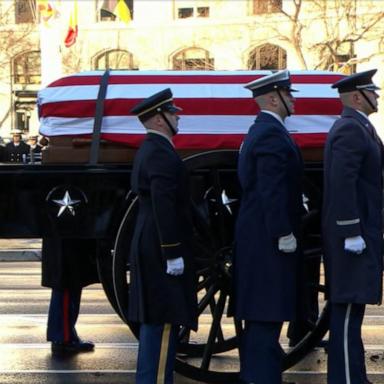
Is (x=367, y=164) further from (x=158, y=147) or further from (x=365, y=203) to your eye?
(x=158, y=147)

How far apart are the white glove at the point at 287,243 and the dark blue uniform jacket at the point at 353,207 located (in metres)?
0.26

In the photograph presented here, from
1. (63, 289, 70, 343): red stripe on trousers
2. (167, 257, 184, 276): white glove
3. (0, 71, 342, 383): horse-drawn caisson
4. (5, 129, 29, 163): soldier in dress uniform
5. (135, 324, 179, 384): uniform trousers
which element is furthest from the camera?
(5, 129, 29, 163): soldier in dress uniform

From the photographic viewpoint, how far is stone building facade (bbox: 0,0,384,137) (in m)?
30.3

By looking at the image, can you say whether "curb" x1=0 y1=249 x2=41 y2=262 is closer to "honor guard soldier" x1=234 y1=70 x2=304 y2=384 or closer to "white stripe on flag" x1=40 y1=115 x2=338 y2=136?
"white stripe on flag" x1=40 y1=115 x2=338 y2=136

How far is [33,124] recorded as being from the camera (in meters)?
37.4

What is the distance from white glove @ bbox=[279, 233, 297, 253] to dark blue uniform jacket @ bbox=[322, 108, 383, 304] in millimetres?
260

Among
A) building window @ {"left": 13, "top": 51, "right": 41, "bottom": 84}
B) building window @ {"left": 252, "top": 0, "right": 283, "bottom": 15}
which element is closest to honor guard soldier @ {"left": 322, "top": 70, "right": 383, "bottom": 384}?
building window @ {"left": 252, "top": 0, "right": 283, "bottom": 15}

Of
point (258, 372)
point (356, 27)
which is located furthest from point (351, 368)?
point (356, 27)

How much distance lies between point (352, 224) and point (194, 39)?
30.8 metres

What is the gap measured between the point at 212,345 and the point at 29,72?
33438mm

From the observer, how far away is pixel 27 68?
3684cm

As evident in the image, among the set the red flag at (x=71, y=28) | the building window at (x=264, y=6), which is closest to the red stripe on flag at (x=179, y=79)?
the red flag at (x=71, y=28)

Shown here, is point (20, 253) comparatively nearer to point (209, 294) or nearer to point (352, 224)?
point (209, 294)

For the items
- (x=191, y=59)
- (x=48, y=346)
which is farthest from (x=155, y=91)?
(x=191, y=59)
